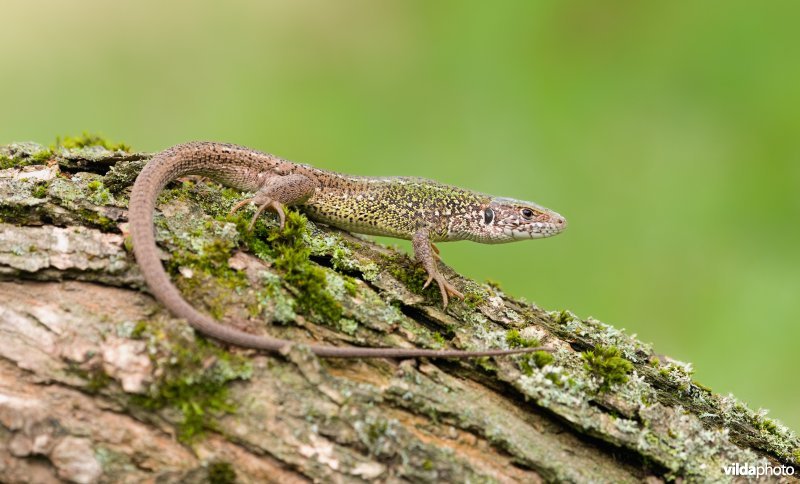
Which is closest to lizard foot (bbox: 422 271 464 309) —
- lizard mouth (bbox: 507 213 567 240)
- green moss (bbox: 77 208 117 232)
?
lizard mouth (bbox: 507 213 567 240)

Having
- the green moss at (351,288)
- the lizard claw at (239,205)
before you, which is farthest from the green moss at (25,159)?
the green moss at (351,288)

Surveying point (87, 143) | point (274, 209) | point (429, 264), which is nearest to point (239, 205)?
point (274, 209)

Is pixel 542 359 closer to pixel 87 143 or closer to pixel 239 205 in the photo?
pixel 239 205

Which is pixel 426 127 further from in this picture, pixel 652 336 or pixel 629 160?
pixel 652 336

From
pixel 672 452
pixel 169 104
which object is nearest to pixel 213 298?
pixel 672 452

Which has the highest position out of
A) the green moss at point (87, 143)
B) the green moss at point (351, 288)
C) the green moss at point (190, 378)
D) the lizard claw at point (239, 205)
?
the green moss at point (87, 143)

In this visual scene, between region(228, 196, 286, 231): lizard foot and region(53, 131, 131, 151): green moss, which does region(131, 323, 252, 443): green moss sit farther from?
region(53, 131, 131, 151): green moss

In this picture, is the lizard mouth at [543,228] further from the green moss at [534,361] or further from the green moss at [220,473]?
the green moss at [220,473]
